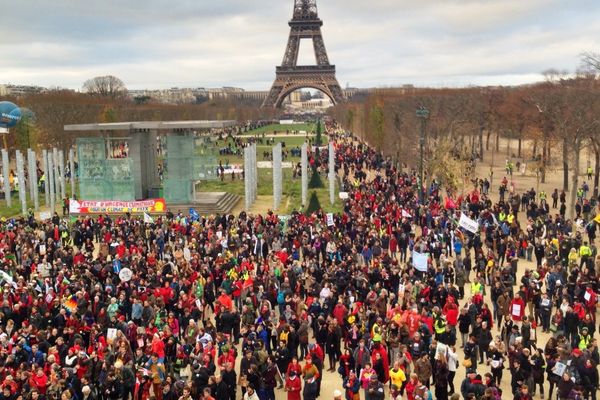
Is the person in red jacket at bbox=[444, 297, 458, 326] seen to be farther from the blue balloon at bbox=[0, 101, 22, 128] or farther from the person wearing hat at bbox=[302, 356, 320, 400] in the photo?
the blue balloon at bbox=[0, 101, 22, 128]

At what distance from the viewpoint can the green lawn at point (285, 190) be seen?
3647cm

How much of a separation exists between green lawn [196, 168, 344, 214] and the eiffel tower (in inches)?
3079

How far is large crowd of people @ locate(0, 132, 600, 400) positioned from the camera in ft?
38.2

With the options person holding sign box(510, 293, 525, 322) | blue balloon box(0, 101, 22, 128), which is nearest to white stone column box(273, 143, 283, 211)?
blue balloon box(0, 101, 22, 128)

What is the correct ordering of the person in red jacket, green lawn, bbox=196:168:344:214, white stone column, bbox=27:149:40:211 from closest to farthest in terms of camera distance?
the person in red jacket < white stone column, bbox=27:149:40:211 < green lawn, bbox=196:168:344:214

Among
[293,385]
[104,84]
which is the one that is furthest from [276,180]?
[104,84]

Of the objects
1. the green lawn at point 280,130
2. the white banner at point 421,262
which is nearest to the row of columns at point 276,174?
the white banner at point 421,262

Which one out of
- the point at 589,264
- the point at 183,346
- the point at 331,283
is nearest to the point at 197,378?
the point at 183,346

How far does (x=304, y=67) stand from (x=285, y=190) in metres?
89.7

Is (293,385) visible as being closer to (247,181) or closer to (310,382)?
(310,382)

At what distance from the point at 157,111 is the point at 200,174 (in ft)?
191

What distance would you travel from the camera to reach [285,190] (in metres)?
42.8

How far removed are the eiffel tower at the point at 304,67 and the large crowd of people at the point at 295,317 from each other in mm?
105194

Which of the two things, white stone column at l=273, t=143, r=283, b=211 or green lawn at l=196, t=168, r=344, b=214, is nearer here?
white stone column at l=273, t=143, r=283, b=211
